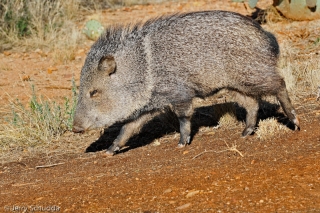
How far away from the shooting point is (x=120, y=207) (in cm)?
398

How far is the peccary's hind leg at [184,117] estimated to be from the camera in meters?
5.45

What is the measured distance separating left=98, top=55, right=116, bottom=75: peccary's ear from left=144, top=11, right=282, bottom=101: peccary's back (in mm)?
344

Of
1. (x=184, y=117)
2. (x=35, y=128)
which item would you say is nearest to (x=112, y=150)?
(x=184, y=117)

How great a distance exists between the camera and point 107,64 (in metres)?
5.28

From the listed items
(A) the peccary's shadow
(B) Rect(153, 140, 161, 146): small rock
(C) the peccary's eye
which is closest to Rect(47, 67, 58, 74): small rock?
(A) the peccary's shadow

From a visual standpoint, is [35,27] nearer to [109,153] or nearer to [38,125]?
[38,125]

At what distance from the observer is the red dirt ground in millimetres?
3842

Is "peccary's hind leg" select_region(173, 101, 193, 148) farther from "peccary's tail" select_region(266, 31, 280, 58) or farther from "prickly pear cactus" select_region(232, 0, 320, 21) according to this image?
"prickly pear cactus" select_region(232, 0, 320, 21)

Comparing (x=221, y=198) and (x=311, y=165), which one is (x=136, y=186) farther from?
(x=311, y=165)

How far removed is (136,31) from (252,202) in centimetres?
249

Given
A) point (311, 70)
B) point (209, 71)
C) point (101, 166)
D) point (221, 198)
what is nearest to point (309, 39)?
point (311, 70)

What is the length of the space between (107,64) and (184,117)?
91 centimetres

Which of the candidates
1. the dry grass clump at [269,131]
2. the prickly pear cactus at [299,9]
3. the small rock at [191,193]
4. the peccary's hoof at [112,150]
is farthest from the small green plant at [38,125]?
the prickly pear cactus at [299,9]

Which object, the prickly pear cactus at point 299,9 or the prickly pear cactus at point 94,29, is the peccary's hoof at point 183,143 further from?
the prickly pear cactus at point 94,29
